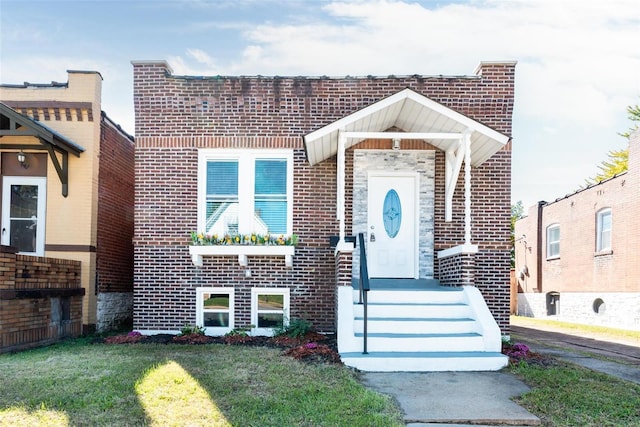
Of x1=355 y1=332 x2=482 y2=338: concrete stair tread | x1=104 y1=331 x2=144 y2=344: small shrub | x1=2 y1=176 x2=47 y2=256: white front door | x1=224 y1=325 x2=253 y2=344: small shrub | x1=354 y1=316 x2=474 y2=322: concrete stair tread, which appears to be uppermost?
x1=2 y1=176 x2=47 y2=256: white front door

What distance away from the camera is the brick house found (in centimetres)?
978

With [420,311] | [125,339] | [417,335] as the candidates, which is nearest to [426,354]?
[417,335]

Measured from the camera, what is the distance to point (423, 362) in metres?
7.12

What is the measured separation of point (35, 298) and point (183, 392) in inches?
174

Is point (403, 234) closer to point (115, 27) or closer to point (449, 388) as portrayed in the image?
point (449, 388)

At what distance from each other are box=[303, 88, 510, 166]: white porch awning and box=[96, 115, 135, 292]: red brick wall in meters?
4.54

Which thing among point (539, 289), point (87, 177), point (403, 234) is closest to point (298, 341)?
point (403, 234)

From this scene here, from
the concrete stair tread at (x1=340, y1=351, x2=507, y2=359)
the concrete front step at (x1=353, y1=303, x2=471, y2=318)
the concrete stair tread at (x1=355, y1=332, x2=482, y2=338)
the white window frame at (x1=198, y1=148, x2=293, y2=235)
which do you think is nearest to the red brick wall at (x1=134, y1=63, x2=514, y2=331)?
the white window frame at (x1=198, y1=148, x2=293, y2=235)

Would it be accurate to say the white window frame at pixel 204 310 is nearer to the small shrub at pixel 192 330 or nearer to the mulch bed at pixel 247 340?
the small shrub at pixel 192 330

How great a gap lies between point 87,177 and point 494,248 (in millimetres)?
7795

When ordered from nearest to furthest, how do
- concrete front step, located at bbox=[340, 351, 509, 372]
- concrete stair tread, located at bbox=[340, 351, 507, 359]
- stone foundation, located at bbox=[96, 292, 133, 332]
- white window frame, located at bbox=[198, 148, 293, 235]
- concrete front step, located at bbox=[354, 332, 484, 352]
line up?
concrete front step, located at bbox=[340, 351, 509, 372] → concrete stair tread, located at bbox=[340, 351, 507, 359] → concrete front step, located at bbox=[354, 332, 484, 352] → white window frame, located at bbox=[198, 148, 293, 235] → stone foundation, located at bbox=[96, 292, 133, 332]

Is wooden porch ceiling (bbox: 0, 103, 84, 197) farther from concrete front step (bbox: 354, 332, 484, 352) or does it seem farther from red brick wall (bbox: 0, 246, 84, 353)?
concrete front step (bbox: 354, 332, 484, 352)

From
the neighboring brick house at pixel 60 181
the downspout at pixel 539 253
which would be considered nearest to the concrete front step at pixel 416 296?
the neighboring brick house at pixel 60 181

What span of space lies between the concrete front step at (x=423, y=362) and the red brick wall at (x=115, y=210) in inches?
244
